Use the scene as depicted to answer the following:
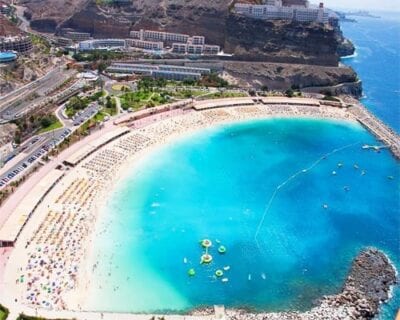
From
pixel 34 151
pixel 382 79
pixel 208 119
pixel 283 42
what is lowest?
pixel 34 151

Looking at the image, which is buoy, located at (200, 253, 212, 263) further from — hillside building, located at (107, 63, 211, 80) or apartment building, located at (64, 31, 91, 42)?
apartment building, located at (64, 31, 91, 42)

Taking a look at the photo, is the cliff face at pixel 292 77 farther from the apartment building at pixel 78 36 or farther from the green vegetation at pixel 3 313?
the green vegetation at pixel 3 313

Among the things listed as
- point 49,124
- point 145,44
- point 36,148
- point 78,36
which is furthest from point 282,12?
point 36,148

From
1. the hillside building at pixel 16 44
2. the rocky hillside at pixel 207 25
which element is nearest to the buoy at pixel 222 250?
the hillside building at pixel 16 44

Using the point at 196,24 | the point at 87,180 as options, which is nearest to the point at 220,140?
the point at 87,180

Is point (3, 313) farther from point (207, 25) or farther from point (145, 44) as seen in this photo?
point (207, 25)

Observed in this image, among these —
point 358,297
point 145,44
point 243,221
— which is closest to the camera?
point 358,297

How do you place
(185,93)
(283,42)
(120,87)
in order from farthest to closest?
(283,42) < (120,87) < (185,93)

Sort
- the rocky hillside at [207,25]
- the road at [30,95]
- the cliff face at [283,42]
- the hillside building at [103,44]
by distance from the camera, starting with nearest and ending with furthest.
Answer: the road at [30,95] < the cliff face at [283,42] < the rocky hillside at [207,25] < the hillside building at [103,44]
